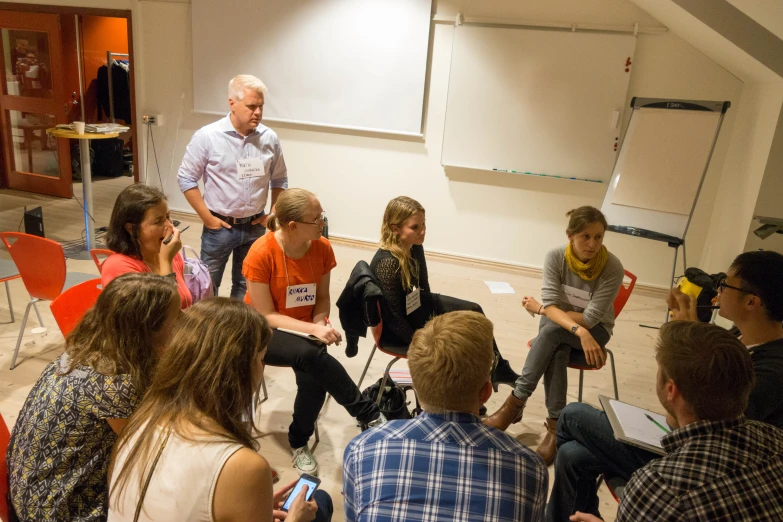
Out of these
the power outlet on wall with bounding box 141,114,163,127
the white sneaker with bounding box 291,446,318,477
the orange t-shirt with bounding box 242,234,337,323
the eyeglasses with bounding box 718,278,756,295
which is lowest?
the white sneaker with bounding box 291,446,318,477

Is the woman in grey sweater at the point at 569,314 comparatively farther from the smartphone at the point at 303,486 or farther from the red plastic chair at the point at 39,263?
the red plastic chair at the point at 39,263

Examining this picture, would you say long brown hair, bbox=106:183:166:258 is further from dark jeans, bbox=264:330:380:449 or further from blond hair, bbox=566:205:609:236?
blond hair, bbox=566:205:609:236

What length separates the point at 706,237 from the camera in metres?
4.90

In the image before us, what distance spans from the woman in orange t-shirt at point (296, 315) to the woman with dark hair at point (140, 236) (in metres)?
0.33

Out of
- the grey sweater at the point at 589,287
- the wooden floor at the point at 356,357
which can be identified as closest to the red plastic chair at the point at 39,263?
the wooden floor at the point at 356,357

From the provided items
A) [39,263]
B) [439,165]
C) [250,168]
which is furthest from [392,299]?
[439,165]

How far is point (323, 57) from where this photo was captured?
539 centimetres

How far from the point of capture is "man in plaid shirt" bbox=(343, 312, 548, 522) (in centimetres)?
114

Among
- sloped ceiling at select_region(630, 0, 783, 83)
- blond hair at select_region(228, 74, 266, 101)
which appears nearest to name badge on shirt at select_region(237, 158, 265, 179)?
blond hair at select_region(228, 74, 266, 101)

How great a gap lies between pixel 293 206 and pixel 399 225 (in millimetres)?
550

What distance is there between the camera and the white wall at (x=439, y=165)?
464cm

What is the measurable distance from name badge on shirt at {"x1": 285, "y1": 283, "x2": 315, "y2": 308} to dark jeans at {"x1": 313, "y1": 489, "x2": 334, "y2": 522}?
971mm

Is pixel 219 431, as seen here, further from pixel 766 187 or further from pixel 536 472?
pixel 766 187

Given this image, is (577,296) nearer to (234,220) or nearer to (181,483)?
(234,220)
